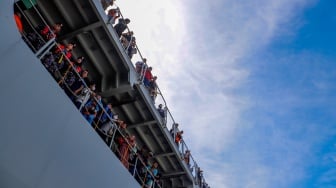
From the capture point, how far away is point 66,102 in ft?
19.4

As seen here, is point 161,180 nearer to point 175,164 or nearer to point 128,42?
point 175,164

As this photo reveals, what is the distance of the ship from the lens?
4766 mm

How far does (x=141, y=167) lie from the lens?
9.84 m

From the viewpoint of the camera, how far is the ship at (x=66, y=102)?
477cm

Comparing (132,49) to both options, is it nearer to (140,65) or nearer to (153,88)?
(140,65)

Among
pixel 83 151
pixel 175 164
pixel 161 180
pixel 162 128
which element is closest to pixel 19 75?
pixel 83 151

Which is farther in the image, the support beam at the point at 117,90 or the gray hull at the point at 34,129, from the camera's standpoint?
the support beam at the point at 117,90

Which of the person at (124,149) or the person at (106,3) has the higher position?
the person at (106,3)

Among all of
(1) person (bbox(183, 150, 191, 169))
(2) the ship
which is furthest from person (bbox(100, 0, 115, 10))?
(1) person (bbox(183, 150, 191, 169))

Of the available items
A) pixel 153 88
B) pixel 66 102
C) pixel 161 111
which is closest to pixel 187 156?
pixel 161 111

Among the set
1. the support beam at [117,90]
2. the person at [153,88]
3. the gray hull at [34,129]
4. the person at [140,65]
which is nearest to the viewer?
the gray hull at [34,129]

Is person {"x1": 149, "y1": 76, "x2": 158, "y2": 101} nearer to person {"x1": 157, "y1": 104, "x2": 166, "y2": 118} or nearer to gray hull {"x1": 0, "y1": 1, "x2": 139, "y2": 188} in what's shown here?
person {"x1": 157, "y1": 104, "x2": 166, "y2": 118}

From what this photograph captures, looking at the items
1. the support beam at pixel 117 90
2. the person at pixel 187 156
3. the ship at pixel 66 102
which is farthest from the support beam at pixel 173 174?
the support beam at pixel 117 90

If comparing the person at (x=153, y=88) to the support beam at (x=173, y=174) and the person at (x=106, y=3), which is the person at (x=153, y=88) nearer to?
the person at (x=106, y=3)
